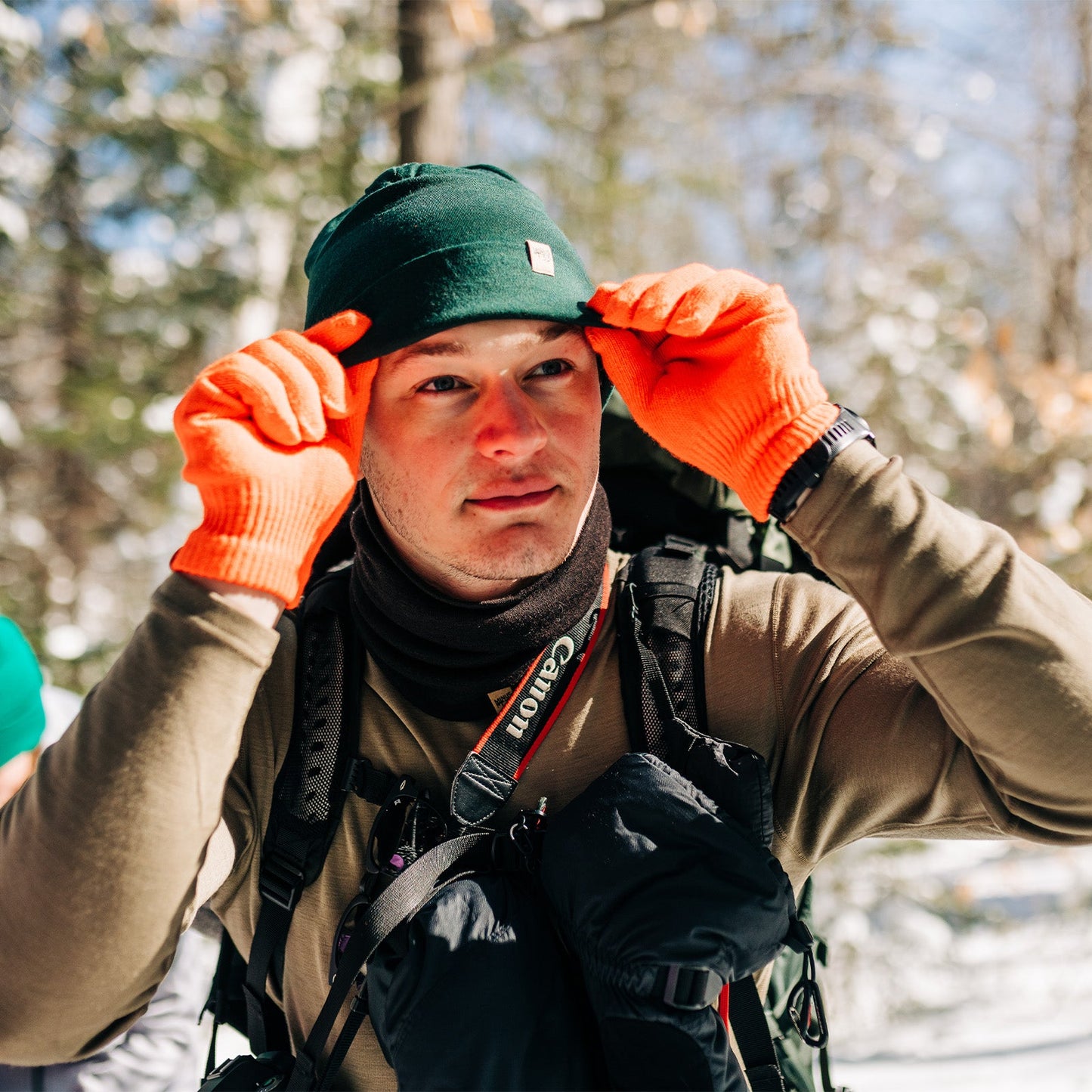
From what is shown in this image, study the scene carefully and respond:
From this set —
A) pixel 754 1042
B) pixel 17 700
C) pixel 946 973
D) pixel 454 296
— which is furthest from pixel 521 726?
pixel 946 973

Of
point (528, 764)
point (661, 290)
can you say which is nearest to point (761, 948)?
point (528, 764)

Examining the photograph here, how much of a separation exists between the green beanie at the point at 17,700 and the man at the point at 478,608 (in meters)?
1.03

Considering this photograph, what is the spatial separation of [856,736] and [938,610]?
299mm

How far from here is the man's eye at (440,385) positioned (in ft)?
5.78

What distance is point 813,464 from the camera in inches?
56.9

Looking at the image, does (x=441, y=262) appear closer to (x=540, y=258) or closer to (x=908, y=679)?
(x=540, y=258)

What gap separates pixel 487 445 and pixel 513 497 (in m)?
0.11

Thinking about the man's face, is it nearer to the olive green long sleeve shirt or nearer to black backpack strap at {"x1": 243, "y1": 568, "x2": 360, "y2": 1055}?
black backpack strap at {"x1": 243, "y1": 568, "x2": 360, "y2": 1055}

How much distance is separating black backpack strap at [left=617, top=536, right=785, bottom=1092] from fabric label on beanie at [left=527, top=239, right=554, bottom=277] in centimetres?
55

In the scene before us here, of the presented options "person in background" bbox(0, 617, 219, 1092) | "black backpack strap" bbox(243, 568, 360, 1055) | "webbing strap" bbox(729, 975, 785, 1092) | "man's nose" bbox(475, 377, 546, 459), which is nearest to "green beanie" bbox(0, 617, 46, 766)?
"person in background" bbox(0, 617, 219, 1092)

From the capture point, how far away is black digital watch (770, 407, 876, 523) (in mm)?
1438

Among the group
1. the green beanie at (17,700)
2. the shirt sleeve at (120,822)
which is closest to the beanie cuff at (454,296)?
the shirt sleeve at (120,822)

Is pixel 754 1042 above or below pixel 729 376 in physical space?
below

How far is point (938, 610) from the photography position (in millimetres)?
1329
